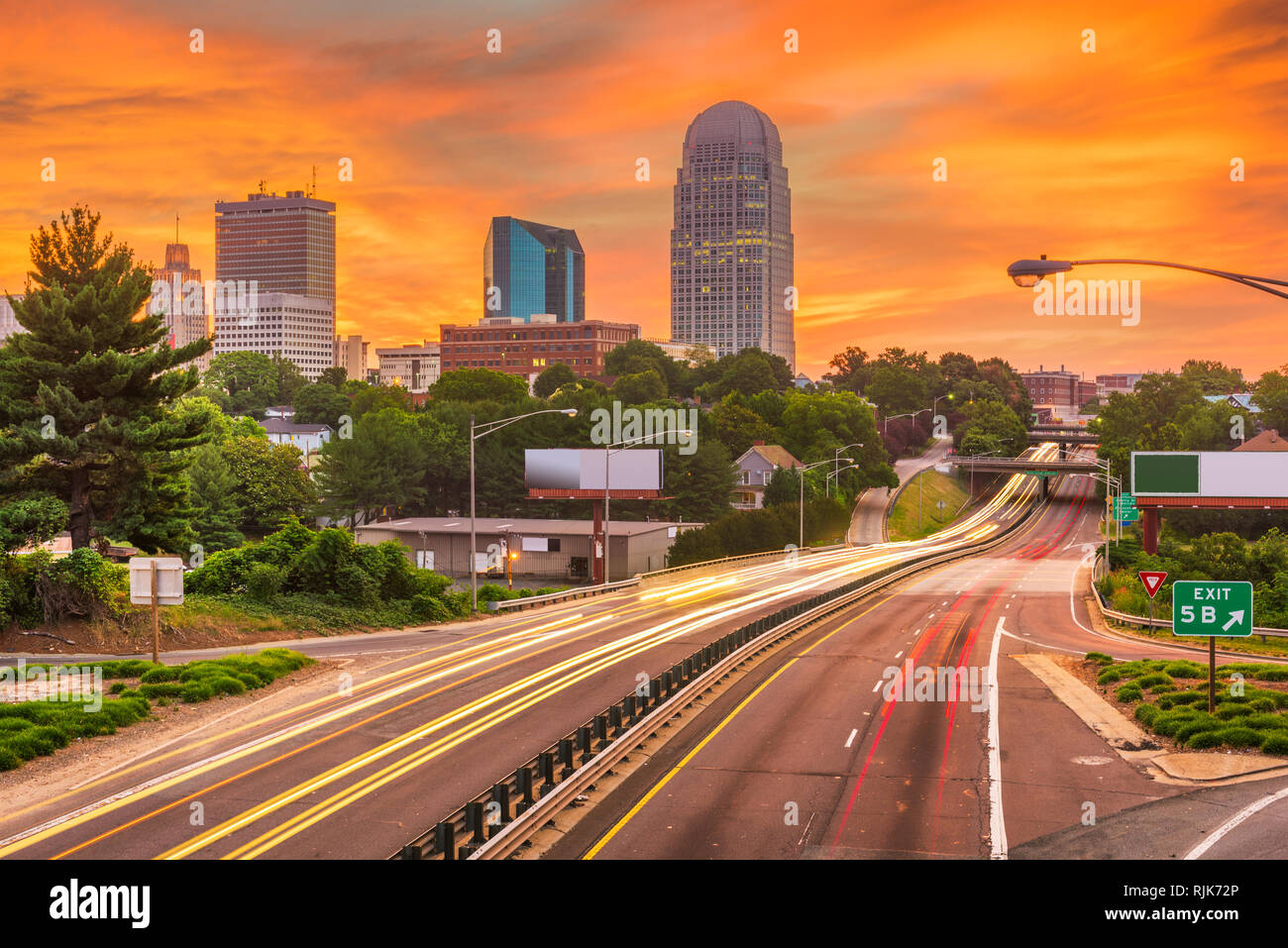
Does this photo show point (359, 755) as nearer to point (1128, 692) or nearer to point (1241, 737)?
point (1241, 737)

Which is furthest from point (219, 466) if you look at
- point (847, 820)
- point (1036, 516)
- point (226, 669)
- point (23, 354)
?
point (1036, 516)

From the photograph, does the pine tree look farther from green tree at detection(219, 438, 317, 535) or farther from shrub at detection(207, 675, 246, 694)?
green tree at detection(219, 438, 317, 535)

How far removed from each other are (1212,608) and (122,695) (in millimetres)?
26690

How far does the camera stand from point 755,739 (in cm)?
2552

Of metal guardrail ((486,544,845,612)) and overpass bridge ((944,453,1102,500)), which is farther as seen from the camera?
overpass bridge ((944,453,1102,500))

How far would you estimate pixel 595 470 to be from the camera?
250ft

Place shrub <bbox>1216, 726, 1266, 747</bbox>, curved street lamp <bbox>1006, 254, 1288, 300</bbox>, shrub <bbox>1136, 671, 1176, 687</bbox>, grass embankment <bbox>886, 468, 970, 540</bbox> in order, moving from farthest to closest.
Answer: grass embankment <bbox>886, 468, 970, 540</bbox> → shrub <bbox>1136, 671, 1176, 687</bbox> → shrub <bbox>1216, 726, 1266, 747</bbox> → curved street lamp <bbox>1006, 254, 1288, 300</bbox>

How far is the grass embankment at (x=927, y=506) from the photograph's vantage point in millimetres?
131625

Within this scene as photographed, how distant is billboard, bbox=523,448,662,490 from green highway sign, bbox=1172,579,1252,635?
51356 mm

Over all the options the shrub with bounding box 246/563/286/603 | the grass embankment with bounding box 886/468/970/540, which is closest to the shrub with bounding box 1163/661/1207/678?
the shrub with bounding box 246/563/286/603

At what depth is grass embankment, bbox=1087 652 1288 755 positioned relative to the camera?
24.2 meters

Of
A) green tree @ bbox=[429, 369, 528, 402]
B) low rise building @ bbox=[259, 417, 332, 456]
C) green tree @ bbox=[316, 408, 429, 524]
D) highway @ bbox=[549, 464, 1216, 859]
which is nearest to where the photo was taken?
highway @ bbox=[549, 464, 1216, 859]

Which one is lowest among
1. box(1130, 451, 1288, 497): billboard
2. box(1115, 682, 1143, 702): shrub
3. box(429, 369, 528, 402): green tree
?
box(1115, 682, 1143, 702): shrub

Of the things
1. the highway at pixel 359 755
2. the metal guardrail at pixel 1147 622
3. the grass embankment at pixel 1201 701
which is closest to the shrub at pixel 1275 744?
the grass embankment at pixel 1201 701
